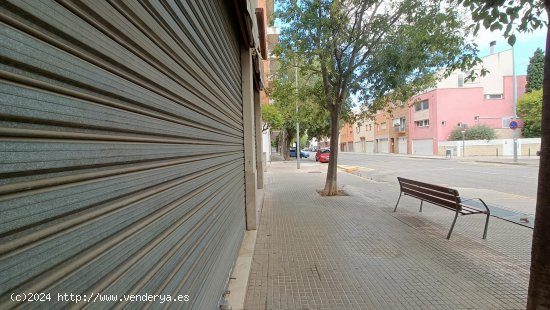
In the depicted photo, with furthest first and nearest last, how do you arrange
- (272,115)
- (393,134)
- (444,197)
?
(393,134) < (272,115) < (444,197)

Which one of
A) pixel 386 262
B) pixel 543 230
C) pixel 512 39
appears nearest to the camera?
pixel 543 230

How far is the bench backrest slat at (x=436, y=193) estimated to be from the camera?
235 inches

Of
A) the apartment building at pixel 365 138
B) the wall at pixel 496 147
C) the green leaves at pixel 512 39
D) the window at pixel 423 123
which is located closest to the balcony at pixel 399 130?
the window at pixel 423 123

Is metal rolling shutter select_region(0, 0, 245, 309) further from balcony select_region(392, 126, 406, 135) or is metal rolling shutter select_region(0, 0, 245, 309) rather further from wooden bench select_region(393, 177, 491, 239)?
balcony select_region(392, 126, 406, 135)

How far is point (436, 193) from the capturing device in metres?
6.60

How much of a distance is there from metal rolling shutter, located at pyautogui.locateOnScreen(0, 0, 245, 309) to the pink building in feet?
149

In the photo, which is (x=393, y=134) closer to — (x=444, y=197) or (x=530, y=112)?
(x=530, y=112)

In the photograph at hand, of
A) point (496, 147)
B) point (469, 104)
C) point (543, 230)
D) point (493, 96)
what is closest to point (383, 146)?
point (469, 104)

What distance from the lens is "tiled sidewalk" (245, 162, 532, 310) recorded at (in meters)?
3.65

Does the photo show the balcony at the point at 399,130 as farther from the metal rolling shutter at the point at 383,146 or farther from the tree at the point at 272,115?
the tree at the point at 272,115

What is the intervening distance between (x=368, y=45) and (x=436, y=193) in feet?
17.7

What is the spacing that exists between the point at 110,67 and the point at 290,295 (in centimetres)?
332

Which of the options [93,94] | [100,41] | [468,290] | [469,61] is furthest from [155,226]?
[469,61]

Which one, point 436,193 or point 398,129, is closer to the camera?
point 436,193
